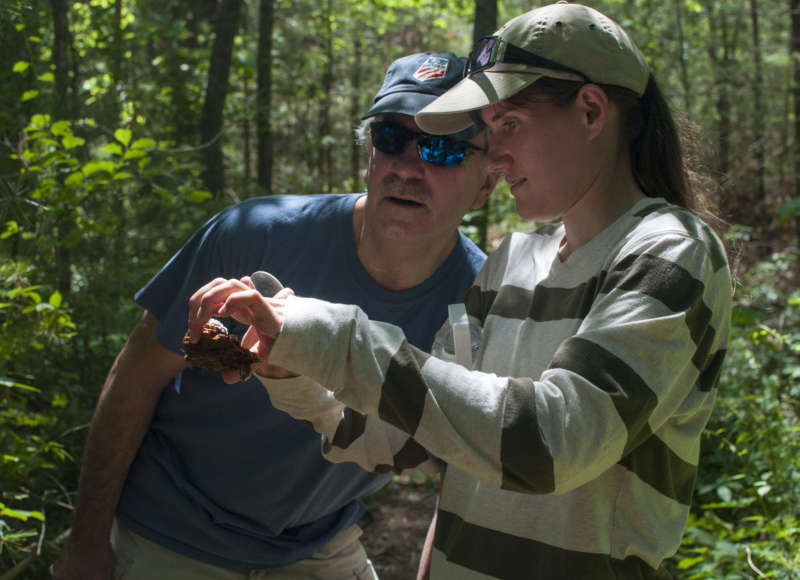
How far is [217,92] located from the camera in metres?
8.08

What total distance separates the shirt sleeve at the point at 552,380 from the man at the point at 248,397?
1135mm

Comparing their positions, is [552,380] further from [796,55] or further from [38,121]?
[796,55]

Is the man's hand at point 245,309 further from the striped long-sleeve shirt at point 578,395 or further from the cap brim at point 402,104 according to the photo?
the cap brim at point 402,104

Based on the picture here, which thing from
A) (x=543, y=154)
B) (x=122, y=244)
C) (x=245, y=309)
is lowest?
(x=122, y=244)

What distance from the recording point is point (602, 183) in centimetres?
173

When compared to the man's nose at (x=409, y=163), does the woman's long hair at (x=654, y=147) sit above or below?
above

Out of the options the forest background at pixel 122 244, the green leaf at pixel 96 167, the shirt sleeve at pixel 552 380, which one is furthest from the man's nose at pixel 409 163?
the green leaf at pixel 96 167

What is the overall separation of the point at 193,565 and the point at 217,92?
256 inches

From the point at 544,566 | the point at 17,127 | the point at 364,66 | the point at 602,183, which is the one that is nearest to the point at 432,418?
the point at 544,566

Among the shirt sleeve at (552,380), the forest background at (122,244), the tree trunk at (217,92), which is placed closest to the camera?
the shirt sleeve at (552,380)

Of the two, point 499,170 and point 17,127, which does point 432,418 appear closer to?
point 499,170

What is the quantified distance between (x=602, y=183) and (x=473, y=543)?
0.88m

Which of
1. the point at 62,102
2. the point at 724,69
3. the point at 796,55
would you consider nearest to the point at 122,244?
the point at 62,102

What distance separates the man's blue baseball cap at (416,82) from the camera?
2.52 m
